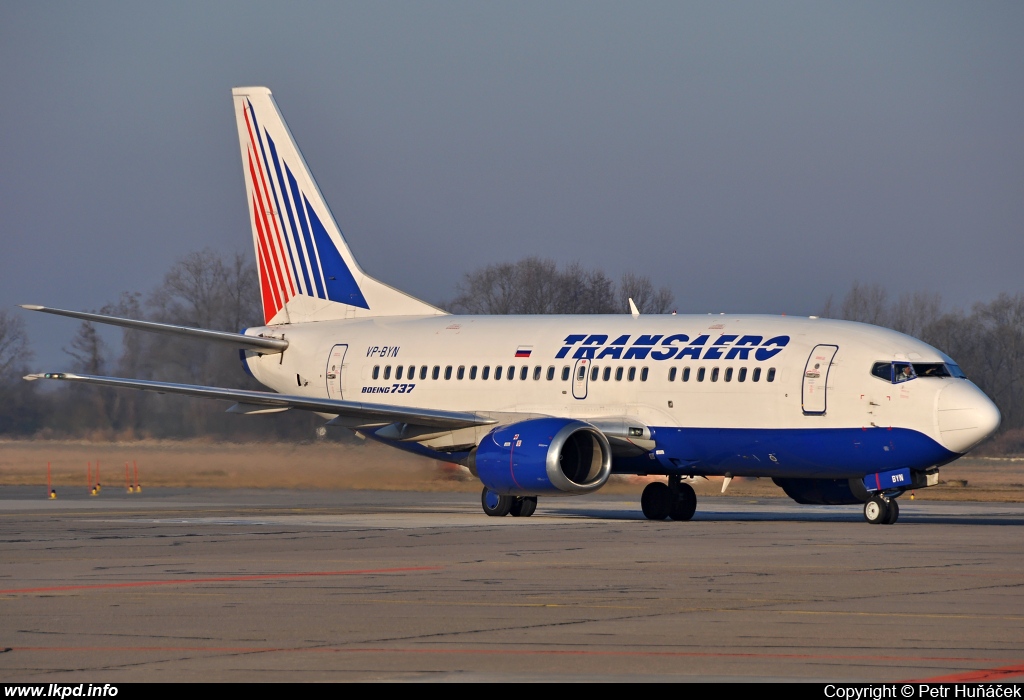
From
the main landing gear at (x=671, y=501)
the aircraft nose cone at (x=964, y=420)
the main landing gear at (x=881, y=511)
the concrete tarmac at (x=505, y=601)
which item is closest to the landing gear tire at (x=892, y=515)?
the main landing gear at (x=881, y=511)

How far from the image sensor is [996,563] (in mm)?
18234

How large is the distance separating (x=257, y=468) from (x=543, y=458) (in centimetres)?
1292

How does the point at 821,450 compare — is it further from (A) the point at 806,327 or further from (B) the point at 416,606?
(B) the point at 416,606

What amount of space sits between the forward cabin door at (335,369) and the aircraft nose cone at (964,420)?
44.4 feet

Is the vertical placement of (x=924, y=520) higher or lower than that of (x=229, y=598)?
lower

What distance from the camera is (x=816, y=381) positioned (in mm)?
26156

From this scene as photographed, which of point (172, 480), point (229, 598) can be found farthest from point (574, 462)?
point (172, 480)

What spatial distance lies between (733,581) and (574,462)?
39.0 ft

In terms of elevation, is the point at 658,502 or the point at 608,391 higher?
the point at 608,391

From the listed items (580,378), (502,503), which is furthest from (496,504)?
(580,378)

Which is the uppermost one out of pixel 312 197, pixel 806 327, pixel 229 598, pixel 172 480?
pixel 312 197

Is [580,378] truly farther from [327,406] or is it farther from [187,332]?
[187,332]

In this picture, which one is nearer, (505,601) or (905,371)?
(505,601)
